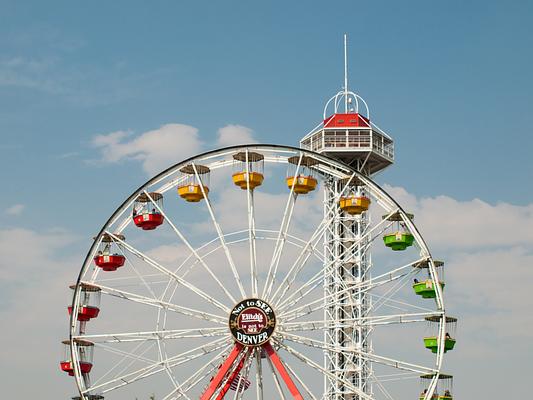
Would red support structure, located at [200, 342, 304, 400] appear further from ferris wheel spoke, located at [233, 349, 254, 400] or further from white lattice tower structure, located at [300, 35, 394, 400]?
white lattice tower structure, located at [300, 35, 394, 400]

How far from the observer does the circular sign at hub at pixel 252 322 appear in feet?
157

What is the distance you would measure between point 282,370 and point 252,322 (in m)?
2.73

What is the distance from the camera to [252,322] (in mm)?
48156

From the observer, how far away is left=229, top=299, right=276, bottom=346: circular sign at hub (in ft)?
157

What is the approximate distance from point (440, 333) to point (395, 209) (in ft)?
22.7

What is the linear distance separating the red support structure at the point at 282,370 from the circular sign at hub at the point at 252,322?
621 millimetres

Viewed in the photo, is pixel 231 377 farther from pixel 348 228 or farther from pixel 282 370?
pixel 348 228

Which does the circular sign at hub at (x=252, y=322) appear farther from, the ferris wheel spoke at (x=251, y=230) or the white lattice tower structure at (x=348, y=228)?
the white lattice tower structure at (x=348, y=228)

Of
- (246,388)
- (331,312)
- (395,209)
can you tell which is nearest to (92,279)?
(246,388)

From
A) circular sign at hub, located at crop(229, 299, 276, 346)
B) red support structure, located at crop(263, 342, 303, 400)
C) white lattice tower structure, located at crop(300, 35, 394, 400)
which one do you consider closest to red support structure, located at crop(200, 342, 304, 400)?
red support structure, located at crop(263, 342, 303, 400)

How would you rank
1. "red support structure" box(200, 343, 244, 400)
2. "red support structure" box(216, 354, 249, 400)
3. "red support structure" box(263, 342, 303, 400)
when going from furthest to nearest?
"red support structure" box(216, 354, 249, 400)
"red support structure" box(200, 343, 244, 400)
"red support structure" box(263, 342, 303, 400)

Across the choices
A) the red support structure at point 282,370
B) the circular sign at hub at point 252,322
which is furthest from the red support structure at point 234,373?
the circular sign at hub at point 252,322

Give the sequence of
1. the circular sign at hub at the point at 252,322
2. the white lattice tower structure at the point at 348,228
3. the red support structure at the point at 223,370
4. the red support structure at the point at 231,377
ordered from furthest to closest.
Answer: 1. the white lattice tower structure at the point at 348,228
2. the red support structure at the point at 231,377
3. the red support structure at the point at 223,370
4. the circular sign at hub at the point at 252,322

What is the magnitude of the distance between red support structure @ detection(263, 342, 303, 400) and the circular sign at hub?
62cm
